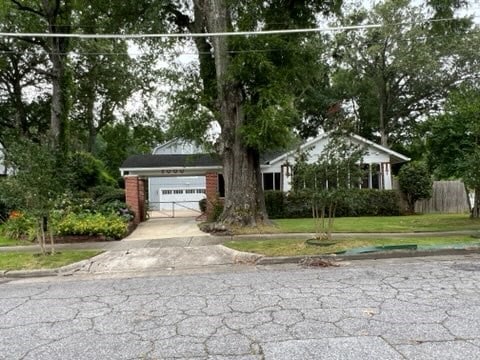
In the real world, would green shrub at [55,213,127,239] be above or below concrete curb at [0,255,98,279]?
above

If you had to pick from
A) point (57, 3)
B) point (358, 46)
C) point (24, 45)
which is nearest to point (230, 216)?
point (57, 3)

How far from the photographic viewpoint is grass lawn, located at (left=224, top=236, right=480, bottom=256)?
922 centimetres

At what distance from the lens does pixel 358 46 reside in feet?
101

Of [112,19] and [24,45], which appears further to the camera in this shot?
[24,45]

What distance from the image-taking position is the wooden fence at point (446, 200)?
2161 centimetres

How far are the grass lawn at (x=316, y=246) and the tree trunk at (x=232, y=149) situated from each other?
2215 millimetres

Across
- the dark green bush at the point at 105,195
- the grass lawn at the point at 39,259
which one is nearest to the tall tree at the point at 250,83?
the grass lawn at the point at 39,259

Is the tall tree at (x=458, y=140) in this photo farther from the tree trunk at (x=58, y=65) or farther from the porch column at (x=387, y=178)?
the tree trunk at (x=58, y=65)

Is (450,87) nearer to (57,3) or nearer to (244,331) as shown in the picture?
(57,3)

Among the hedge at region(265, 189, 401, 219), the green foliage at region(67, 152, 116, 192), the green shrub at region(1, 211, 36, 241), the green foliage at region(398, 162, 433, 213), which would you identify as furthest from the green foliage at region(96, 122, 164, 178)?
the green shrub at region(1, 211, 36, 241)

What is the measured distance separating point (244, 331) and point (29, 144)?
7.50 m

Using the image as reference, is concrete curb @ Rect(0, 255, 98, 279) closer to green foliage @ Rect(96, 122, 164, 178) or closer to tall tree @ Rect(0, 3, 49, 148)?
tall tree @ Rect(0, 3, 49, 148)

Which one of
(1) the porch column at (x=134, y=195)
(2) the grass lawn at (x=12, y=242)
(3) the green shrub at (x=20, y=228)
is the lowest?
(2) the grass lawn at (x=12, y=242)

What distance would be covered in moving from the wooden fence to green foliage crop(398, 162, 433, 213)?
128 centimetres
